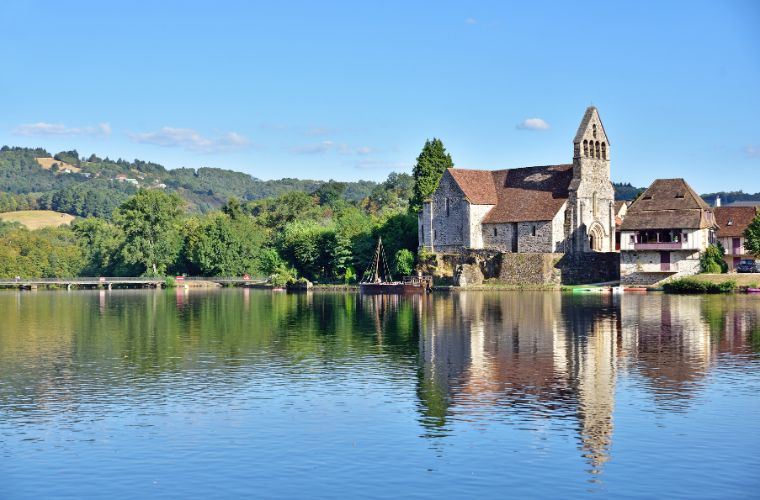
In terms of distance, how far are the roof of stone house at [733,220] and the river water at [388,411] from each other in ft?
125

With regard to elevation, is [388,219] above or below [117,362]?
above

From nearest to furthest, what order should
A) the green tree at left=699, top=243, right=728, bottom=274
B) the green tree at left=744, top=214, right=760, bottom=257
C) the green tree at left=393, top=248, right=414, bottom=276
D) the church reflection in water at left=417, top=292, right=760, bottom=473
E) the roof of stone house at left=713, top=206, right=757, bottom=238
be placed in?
the church reflection in water at left=417, top=292, right=760, bottom=473
the green tree at left=744, top=214, right=760, bottom=257
the green tree at left=699, top=243, right=728, bottom=274
the roof of stone house at left=713, top=206, right=757, bottom=238
the green tree at left=393, top=248, right=414, bottom=276

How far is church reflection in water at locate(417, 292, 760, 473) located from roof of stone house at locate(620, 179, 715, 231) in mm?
16406

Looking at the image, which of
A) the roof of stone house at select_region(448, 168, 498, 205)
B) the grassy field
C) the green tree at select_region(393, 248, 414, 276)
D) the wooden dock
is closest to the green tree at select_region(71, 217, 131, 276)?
the wooden dock

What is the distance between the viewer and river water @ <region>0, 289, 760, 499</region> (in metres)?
22.0

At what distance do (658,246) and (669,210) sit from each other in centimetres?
361

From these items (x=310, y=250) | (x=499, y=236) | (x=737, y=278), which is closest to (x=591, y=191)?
(x=499, y=236)

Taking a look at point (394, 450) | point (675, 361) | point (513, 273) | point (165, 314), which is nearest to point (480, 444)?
point (394, 450)

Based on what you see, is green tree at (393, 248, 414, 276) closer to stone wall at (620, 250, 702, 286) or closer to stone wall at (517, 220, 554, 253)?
stone wall at (517, 220, 554, 253)

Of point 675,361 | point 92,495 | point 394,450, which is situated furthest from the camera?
point 675,361

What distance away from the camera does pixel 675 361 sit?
37.9 metres

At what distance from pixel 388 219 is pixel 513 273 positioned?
60.2ft

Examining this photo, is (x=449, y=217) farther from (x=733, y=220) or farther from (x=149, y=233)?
(x=149, y=233)

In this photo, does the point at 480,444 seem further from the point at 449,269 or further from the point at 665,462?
the point at 449,269
